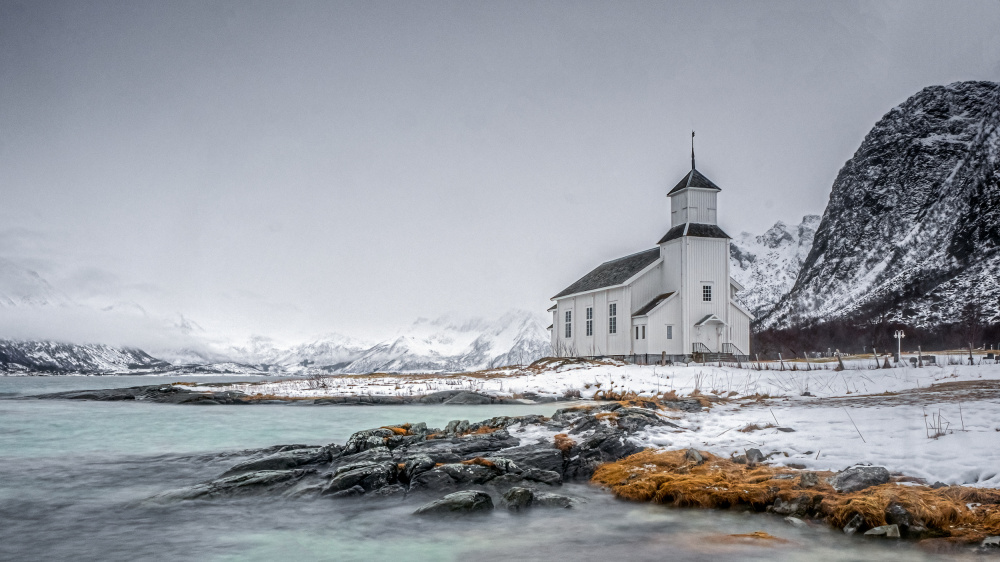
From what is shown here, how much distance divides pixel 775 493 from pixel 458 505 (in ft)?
12.8

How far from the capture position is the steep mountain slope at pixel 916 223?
76831 mm

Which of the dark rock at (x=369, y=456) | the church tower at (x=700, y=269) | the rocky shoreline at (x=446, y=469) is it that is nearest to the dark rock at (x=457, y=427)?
the rocky shoreline at (x=446, y=469)

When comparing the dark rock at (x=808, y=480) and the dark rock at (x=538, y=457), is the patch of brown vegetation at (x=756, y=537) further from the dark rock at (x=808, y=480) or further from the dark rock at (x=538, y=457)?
the dark rock at (x=538, y=457)

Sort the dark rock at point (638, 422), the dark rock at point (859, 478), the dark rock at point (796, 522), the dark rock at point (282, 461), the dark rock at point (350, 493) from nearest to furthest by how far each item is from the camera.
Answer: the dark rock at point (796, 522) < the dark rock at point (859, 478) < the dark rock at point (350, 493) < the dark rock at point (282, 461) < the dark rock at point (638, 422)

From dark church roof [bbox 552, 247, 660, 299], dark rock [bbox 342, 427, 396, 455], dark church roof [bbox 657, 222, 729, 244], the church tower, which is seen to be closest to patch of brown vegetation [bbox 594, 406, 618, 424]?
dark rock [bbox 342, 427, 396, 455]

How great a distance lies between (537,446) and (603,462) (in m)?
1.29

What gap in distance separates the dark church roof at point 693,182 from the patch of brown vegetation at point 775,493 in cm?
3167

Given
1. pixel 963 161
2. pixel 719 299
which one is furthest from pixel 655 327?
pixel 963 161

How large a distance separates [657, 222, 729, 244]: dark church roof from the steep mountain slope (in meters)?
47.6

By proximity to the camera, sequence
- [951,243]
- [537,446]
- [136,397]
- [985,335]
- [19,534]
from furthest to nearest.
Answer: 1. [951,243]
2. [985,335]
3. [136,397]
4. [537,446]
5. [19,534]

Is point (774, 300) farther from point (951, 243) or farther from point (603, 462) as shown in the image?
point (603, 462)

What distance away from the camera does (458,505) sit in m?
7.90

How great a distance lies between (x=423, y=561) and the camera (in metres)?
6.37

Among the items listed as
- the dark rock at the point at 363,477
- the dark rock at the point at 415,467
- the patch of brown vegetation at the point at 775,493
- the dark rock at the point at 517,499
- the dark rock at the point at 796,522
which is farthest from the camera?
the dark rock at the point at 415,467
